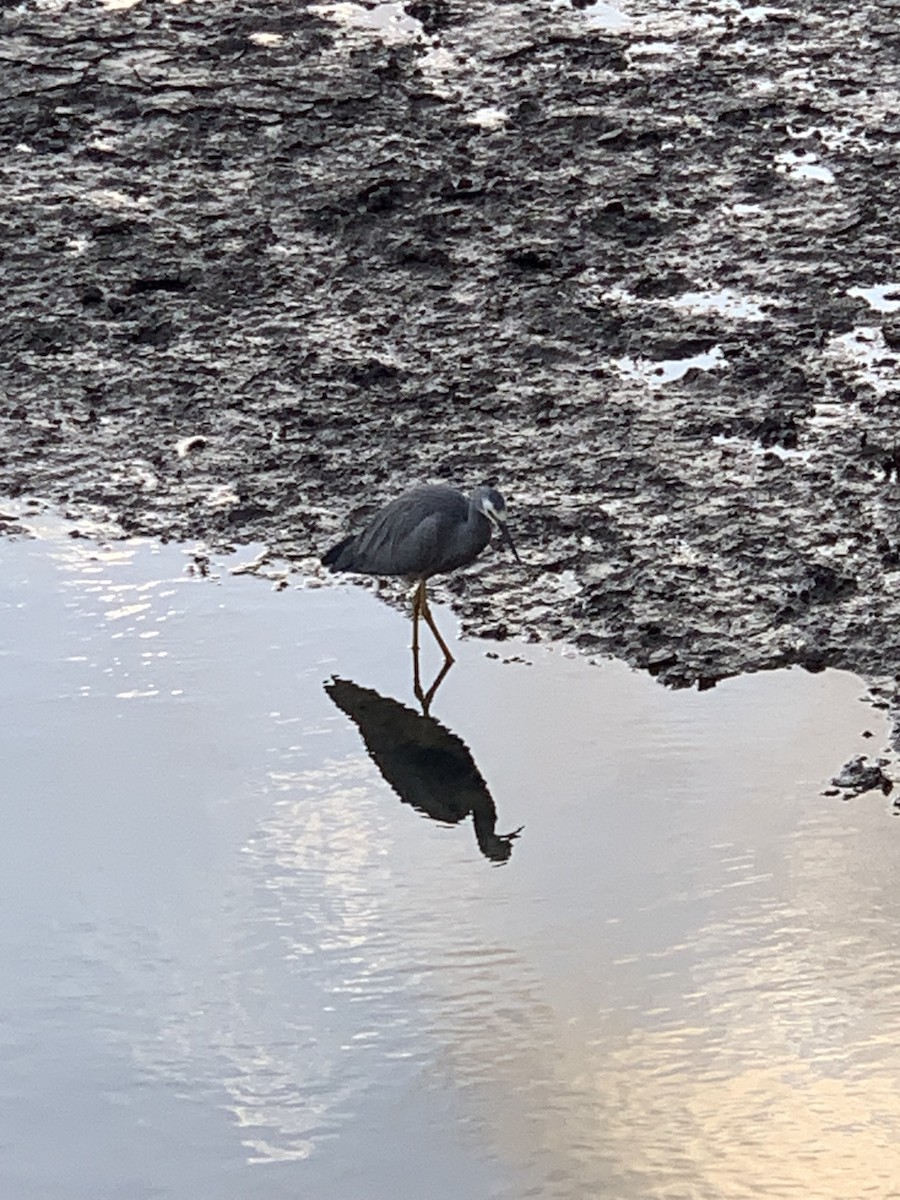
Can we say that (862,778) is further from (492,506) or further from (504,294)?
(504,294)

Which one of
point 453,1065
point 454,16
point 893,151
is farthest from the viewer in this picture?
point 454,16

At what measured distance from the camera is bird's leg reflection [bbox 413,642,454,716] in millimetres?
7418

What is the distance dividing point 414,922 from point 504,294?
4.48 m

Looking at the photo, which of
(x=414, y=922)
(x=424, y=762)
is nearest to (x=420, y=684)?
(x=424, y=762)

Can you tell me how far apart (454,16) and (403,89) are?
4.53ft

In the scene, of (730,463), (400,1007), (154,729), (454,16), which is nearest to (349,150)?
(454,16)

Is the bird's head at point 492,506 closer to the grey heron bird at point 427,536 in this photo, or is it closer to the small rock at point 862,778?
the grey heron bird at point 427,536

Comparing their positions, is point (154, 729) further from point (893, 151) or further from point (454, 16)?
point (454, 16)

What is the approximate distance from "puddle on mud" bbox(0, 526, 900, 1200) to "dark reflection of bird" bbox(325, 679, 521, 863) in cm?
2

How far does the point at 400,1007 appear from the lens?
19.2 feet

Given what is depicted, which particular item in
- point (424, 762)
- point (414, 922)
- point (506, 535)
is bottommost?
point (424, 762)

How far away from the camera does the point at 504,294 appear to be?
10070mm

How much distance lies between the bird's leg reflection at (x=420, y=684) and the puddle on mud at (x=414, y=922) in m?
0.04

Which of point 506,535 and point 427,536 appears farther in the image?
point 506,535
